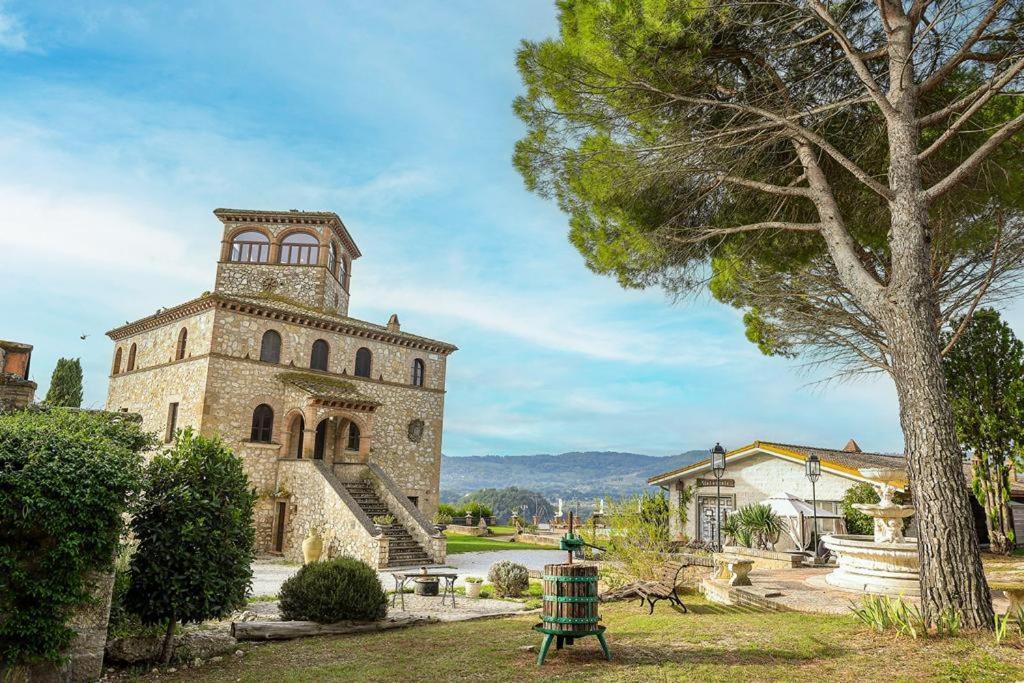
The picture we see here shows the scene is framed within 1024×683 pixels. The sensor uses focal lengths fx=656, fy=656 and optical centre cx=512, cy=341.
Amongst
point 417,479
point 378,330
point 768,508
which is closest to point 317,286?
point 378,330

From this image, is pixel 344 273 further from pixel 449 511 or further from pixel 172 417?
pixel 449 511

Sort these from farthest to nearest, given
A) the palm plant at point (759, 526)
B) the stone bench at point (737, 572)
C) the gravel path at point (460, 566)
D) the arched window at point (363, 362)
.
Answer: the arched window at point (363, 362) → the palm plant at point (759, 526) → the gravel path at point (460, 566) → the stone bench at point (737, 572)

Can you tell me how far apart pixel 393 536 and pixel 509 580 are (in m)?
7.43

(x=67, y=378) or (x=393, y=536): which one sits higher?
(x=67, y=378)

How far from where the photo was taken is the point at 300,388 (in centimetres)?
2398

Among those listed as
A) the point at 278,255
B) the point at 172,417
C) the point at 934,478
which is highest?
the point at 278,255

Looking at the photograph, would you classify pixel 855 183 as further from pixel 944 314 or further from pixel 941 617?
pixel 941 617

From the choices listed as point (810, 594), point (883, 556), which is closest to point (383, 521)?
point (810, 594)

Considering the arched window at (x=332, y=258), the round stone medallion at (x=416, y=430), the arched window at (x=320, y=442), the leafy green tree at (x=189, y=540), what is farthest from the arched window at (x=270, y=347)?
the leafy green tree at (x=189, y=540)

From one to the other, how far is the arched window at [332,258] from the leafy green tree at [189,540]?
21189mm

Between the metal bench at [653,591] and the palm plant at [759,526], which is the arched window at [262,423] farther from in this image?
the palm plant at [759,526]

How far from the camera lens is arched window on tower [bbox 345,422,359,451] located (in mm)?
25516

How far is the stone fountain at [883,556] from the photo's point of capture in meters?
10.4

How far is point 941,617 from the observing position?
23.6ft
